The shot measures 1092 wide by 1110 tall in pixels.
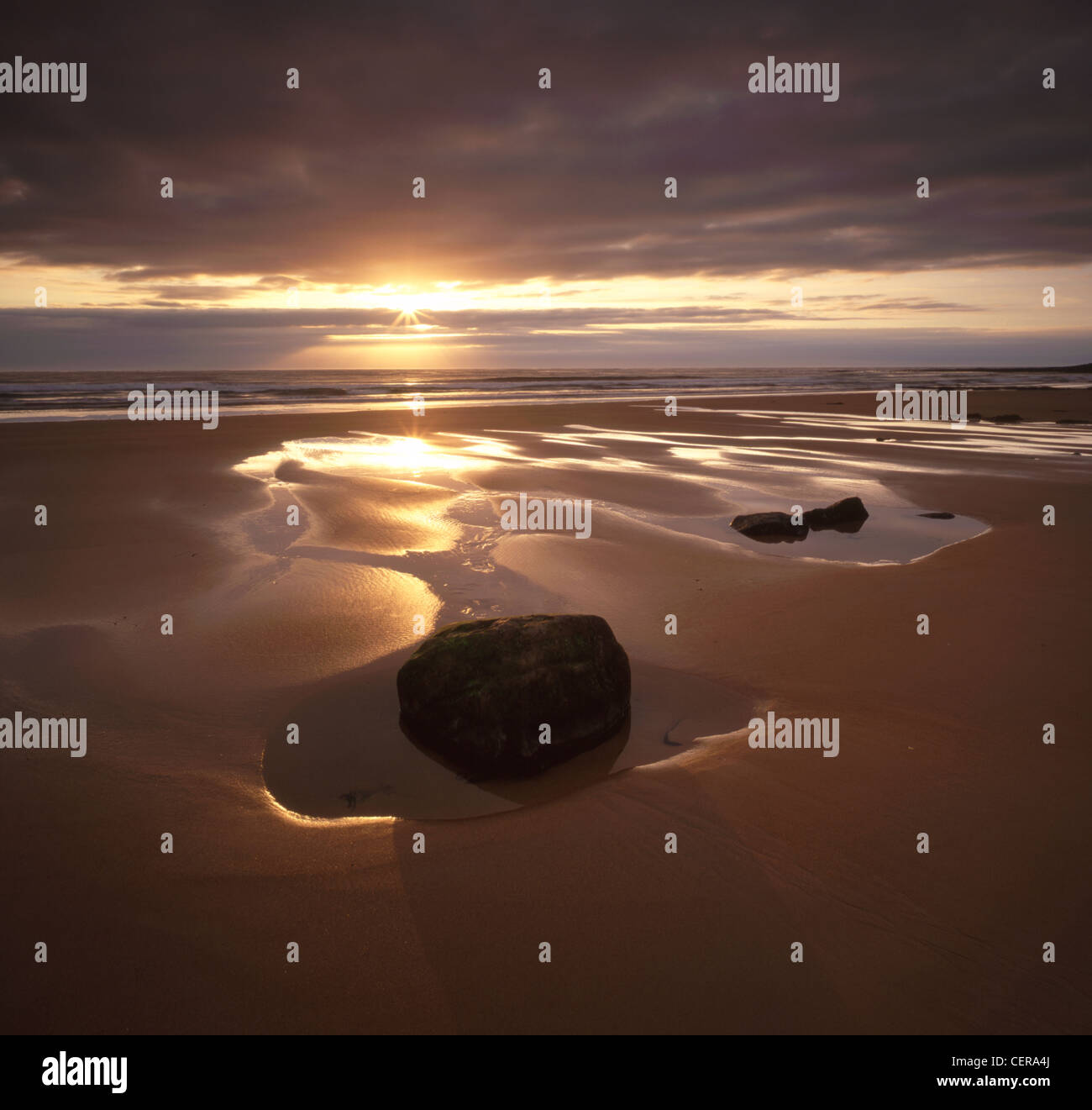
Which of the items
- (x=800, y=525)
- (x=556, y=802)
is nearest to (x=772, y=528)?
(x=800, y=525)

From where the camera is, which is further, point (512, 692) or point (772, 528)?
point (772, 528)

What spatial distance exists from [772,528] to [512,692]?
702 centimetres

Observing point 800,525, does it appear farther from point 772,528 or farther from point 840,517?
point 840,517

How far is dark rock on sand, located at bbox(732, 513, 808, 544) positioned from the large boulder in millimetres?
5988

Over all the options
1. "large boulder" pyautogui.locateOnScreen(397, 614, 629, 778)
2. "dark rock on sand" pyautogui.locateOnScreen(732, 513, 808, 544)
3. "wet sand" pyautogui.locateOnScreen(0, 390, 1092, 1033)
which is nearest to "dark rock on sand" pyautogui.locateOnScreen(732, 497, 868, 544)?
"dark rock on sand" pyautogui.locateOnScreen(732, 513, 808, 544)

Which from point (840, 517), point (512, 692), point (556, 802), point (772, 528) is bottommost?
point (556, 802)

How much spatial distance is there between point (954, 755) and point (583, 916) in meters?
2.79

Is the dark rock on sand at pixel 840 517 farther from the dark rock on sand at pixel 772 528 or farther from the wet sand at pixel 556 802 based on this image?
the wet sand at pixel 556 802

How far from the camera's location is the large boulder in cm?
448

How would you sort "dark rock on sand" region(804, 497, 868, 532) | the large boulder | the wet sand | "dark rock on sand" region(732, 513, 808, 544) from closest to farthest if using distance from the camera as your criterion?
the wet sand < the large boulder < "dark rock on sand" region(732, 513, 808, 544) < "dark rock on sand" region(804, 497, 868, 532)

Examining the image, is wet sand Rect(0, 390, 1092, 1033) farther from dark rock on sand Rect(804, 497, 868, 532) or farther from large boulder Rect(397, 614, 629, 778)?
dark rock on sand Rect(804, 497, 868, 532)

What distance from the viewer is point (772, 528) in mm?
10391

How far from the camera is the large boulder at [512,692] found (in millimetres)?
4480

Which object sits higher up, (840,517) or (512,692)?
(840,517)
